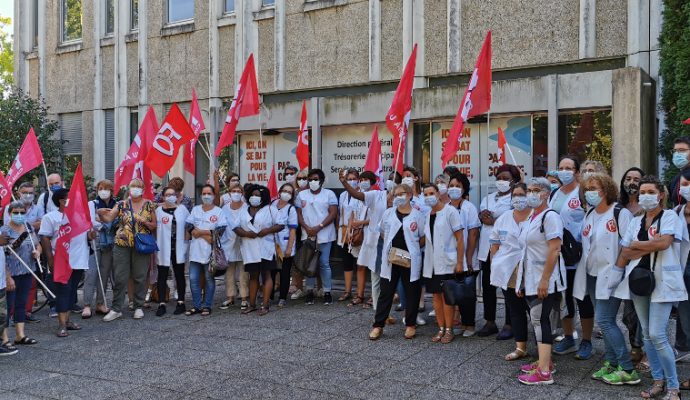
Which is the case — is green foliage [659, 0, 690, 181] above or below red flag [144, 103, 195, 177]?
above

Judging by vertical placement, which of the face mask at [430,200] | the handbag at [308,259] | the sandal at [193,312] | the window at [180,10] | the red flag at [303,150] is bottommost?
the sandal at [193,312]

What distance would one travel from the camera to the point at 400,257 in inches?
314

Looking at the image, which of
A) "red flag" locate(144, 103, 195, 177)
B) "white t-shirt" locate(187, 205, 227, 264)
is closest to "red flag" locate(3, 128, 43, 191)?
"red flag" locate(144, 103, 195, 177)

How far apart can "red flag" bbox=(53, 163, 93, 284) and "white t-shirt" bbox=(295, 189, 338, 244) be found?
3.09 meters

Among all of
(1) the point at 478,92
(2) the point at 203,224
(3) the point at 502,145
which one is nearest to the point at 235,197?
(2) the point at 203,224

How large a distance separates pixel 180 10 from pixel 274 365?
474 inches

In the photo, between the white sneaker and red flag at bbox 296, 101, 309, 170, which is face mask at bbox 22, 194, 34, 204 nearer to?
the white sneaker

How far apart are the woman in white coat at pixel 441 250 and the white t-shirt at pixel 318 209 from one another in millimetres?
2848

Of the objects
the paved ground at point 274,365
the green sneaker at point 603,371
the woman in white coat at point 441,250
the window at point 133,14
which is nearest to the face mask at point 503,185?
the woman in white coat at point 441,250

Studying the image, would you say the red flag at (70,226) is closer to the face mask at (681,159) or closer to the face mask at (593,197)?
the face mask at (593,197)

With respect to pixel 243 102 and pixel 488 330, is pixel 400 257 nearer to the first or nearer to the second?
pixel 488 330

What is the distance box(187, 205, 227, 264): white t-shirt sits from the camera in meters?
9.96

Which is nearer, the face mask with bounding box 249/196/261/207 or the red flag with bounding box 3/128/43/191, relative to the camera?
the red flag with bounding box 3/128/43/191

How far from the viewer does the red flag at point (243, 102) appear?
11.6 m
